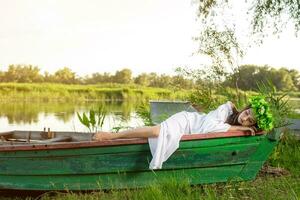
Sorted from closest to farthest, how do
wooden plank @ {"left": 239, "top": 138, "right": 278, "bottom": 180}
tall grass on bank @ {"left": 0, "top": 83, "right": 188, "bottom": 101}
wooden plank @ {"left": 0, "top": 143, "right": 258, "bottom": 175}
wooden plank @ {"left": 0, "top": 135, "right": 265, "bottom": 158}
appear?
wooden plank @ {"left": 0, "top": 135, "right": 265, "bottom": 158}
wooden plank @ {"left": 0, "top": 143, "right": 258, "bottom": 175}
wooden plank @ {"left": 239, "top": 138, "right": 278, "bottom": 180}
tall grass on bank @ {"left": 0, "top": 83, "right": 188, "bottom": 101}

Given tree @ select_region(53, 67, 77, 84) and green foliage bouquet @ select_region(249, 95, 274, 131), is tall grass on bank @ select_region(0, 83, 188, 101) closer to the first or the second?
tree @ select_region(53, 67, 77, 84)

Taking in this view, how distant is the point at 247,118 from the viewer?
6.52 meters

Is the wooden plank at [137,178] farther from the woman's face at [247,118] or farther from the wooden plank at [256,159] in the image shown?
the woman's face at [247,118]

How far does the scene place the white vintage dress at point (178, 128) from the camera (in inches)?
241

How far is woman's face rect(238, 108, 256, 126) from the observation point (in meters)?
6.46

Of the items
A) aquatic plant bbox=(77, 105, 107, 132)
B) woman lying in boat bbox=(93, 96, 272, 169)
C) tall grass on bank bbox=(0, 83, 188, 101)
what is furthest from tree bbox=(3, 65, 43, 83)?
woman lying in boat bbox=(93, 96, 272, 169)

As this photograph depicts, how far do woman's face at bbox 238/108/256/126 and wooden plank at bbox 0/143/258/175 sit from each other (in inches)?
10.3

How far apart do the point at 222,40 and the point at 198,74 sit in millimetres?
972

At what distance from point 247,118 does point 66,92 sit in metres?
34.7

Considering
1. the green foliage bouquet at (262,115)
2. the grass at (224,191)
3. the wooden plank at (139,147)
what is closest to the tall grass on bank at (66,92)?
the grass at (224,191)

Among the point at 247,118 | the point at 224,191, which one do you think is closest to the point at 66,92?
the point at 247,118

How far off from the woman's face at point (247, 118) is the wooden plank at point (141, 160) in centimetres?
26

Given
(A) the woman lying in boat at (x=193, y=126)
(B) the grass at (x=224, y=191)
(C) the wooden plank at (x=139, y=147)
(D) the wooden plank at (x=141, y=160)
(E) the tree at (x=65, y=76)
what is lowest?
(B) the grass at (x=224, y=191)

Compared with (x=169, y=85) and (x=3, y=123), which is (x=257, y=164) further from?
(x=3, y=123)
